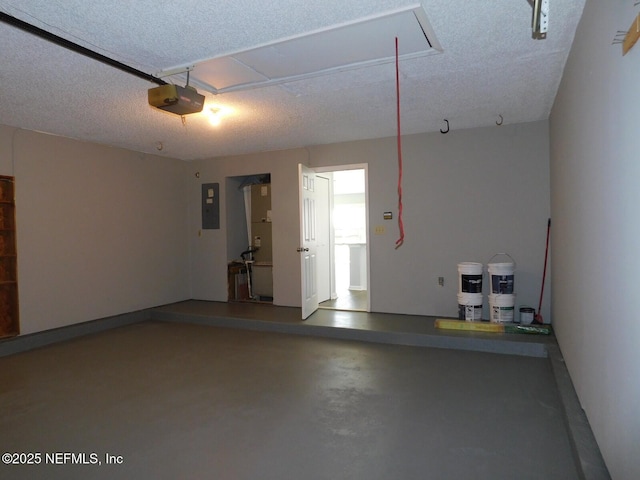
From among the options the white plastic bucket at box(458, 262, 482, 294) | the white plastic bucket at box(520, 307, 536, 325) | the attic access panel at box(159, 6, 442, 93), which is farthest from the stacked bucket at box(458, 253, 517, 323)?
the attic access panel at box(159, 6, 442, 93)

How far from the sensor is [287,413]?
2961 millimetres

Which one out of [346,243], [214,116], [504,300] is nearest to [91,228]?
[214,116]

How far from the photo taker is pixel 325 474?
7.29 feet

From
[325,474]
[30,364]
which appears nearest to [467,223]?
[325,474]

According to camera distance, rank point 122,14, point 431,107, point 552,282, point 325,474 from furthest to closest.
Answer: point 552,282, point 431,107, point 122,14, point 325,474

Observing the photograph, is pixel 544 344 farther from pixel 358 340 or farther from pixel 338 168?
pixel 338 168

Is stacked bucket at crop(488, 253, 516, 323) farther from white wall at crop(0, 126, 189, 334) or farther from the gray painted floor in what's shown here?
white wall at crop(0, 126, 189, 334)

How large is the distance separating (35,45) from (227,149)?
365cm

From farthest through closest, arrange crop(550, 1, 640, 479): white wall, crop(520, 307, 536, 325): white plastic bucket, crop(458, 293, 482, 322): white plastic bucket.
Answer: crop(458, 293, 482, 322): white plastic bucket → crop(520, 307, 536, 325): white plastic bucket → crop(550, 1, 640, 479): white wall

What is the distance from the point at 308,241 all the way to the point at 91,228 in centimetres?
313

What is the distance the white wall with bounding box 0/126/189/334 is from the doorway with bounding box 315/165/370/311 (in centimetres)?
270

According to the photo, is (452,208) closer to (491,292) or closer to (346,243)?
(491,292)

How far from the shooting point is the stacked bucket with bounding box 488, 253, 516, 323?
4.70 meters

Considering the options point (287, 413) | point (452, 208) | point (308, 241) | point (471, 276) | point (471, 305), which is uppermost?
point (452, 208)
